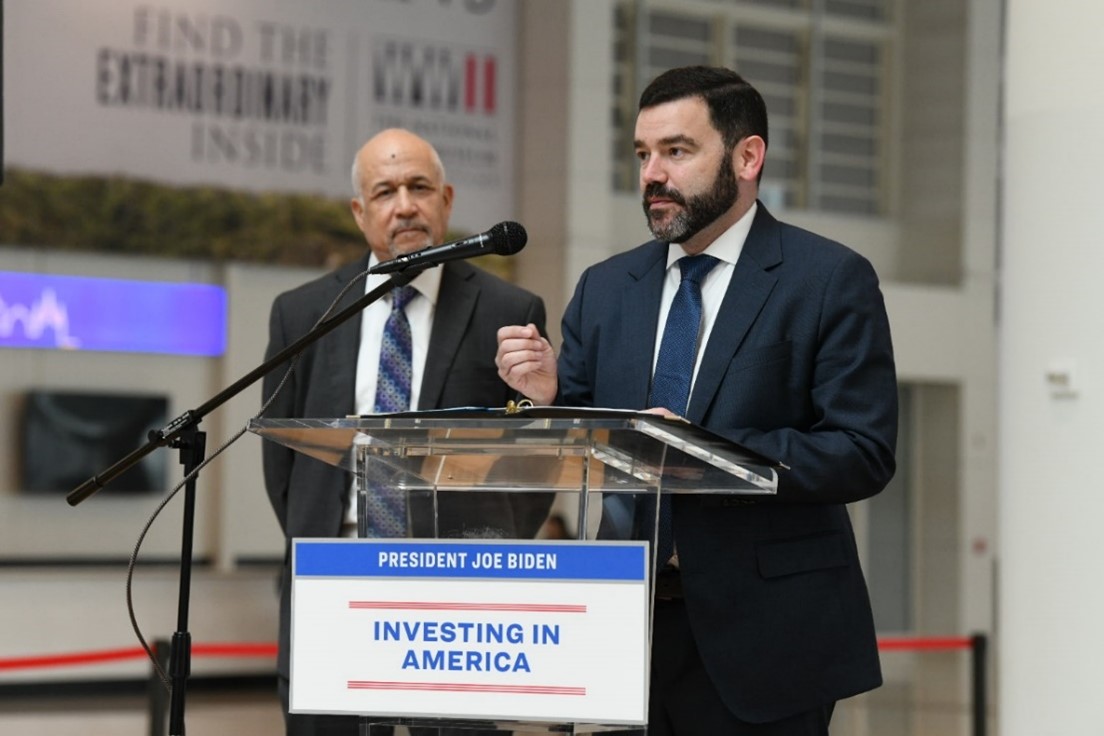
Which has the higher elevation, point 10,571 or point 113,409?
point 113,409

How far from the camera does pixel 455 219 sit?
462 inches

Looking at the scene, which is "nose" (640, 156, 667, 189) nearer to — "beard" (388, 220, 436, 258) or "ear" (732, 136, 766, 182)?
"ear" (732, 136, 766, 182)

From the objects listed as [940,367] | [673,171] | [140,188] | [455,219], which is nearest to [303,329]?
[673,171]

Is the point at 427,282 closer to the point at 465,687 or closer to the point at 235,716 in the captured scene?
the point at 465,687

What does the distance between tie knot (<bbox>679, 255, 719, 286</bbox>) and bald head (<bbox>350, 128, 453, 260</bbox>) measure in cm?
99

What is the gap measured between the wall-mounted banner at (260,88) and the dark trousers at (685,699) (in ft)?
28.1

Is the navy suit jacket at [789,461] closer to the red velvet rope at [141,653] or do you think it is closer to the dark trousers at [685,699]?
the dark trousers at [685,699]

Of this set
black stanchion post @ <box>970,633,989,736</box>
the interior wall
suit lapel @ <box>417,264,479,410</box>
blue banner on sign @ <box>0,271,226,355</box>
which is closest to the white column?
black stanchion post @ <box>970,633,989,736</box>

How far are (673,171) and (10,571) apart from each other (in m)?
8.62

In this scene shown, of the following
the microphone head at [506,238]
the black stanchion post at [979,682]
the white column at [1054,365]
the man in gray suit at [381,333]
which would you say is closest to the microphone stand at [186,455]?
the microphone head at [506,238]

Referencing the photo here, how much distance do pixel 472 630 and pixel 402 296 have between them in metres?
1.52

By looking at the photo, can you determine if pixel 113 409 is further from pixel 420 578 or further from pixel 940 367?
pixel 420 578

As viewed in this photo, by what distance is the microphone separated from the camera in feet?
8.33

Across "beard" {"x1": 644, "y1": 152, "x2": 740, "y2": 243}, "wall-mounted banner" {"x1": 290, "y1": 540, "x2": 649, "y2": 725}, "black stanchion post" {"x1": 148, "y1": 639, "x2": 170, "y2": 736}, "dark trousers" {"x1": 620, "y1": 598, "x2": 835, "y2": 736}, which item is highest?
"beard" {"x1": 644, "y1": 152, "x2": 740, "y2": 243}
